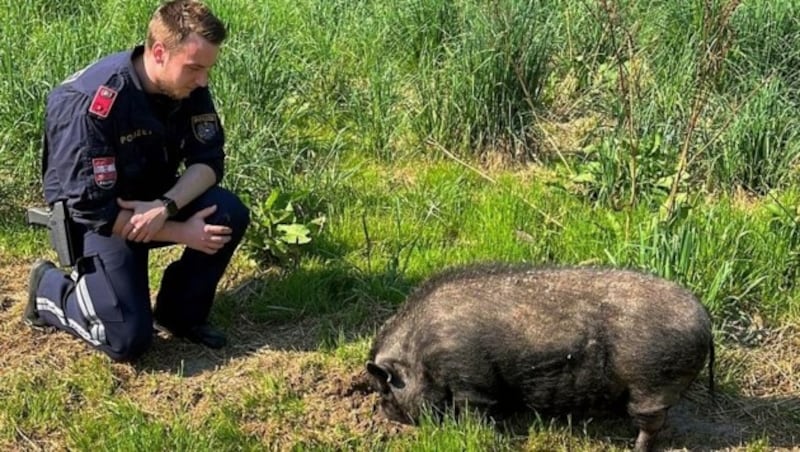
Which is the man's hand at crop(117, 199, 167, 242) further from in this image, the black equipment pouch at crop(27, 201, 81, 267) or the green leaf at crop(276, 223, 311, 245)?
the green leaf at crop(276, 223, 311, 245)

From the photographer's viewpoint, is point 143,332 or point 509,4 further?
point 509,4

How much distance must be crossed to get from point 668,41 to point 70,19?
160 inches

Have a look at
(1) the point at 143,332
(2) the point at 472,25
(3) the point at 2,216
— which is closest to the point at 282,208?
(1) the point at 143,332

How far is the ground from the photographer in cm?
447

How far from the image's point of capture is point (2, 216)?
616 cm

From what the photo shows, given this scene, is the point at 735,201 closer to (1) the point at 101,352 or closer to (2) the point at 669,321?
(2) the point at 669,321

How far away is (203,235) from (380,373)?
3.33 ft

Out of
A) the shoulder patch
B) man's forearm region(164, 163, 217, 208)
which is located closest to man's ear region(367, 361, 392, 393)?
man's forearm region(164, 163, 217, 208)

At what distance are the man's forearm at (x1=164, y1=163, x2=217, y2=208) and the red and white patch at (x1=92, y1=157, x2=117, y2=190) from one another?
32 cm

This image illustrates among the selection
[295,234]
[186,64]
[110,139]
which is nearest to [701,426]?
[295,234]

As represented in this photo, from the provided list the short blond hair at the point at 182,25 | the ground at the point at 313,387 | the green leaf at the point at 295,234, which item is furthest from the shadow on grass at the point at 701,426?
the short blond hair at the point at 182,25

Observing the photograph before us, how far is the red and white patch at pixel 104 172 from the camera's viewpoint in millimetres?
4574

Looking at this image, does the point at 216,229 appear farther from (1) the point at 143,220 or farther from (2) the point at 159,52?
(2) the point at 159,52

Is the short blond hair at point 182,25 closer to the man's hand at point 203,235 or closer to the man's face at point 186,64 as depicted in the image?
the man's face at point 186,64
